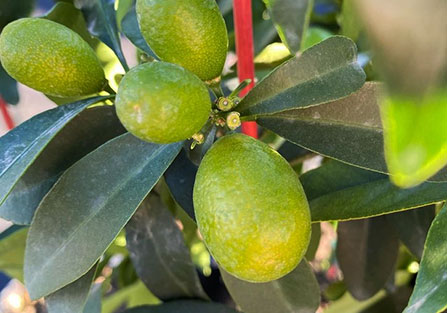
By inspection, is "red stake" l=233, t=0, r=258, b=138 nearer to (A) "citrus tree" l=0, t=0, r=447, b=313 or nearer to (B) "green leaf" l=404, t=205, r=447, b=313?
(A) "citrus tree" l=0, t=0, r=447, b=313

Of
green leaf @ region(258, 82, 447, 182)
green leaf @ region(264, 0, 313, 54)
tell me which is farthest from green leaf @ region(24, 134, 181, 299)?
green leaf @ region(264, 0, 313, 54)

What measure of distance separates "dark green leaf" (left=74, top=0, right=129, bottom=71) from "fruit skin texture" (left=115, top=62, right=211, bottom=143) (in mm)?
279

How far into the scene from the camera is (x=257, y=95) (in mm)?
458

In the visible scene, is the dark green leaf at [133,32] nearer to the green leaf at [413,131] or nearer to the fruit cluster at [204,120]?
Result: the fruit cluster at [204,120]

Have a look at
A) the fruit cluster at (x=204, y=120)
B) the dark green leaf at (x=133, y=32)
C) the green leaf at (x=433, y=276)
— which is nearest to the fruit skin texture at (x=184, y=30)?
the fruit cluster at (x=204, y=120)

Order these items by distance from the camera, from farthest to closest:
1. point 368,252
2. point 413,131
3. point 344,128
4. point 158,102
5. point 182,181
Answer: point 368,252, point 182,181, point 344,128, point 158,102, point 413,131

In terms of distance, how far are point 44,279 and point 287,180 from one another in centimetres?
24

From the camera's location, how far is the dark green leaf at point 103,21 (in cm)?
64

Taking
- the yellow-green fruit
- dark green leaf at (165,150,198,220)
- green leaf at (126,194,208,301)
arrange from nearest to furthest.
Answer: the yellow-green fruit → dark green leaf at (165,150,198,220) → green leaf at (126,194,208,301)

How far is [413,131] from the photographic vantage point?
0.19 meters

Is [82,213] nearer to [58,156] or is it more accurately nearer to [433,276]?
[58,156]

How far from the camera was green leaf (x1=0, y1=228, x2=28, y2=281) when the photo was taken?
0.73 metres

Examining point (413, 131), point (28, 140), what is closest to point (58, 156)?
point (28, 140)

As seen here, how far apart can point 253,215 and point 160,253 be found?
336mm
